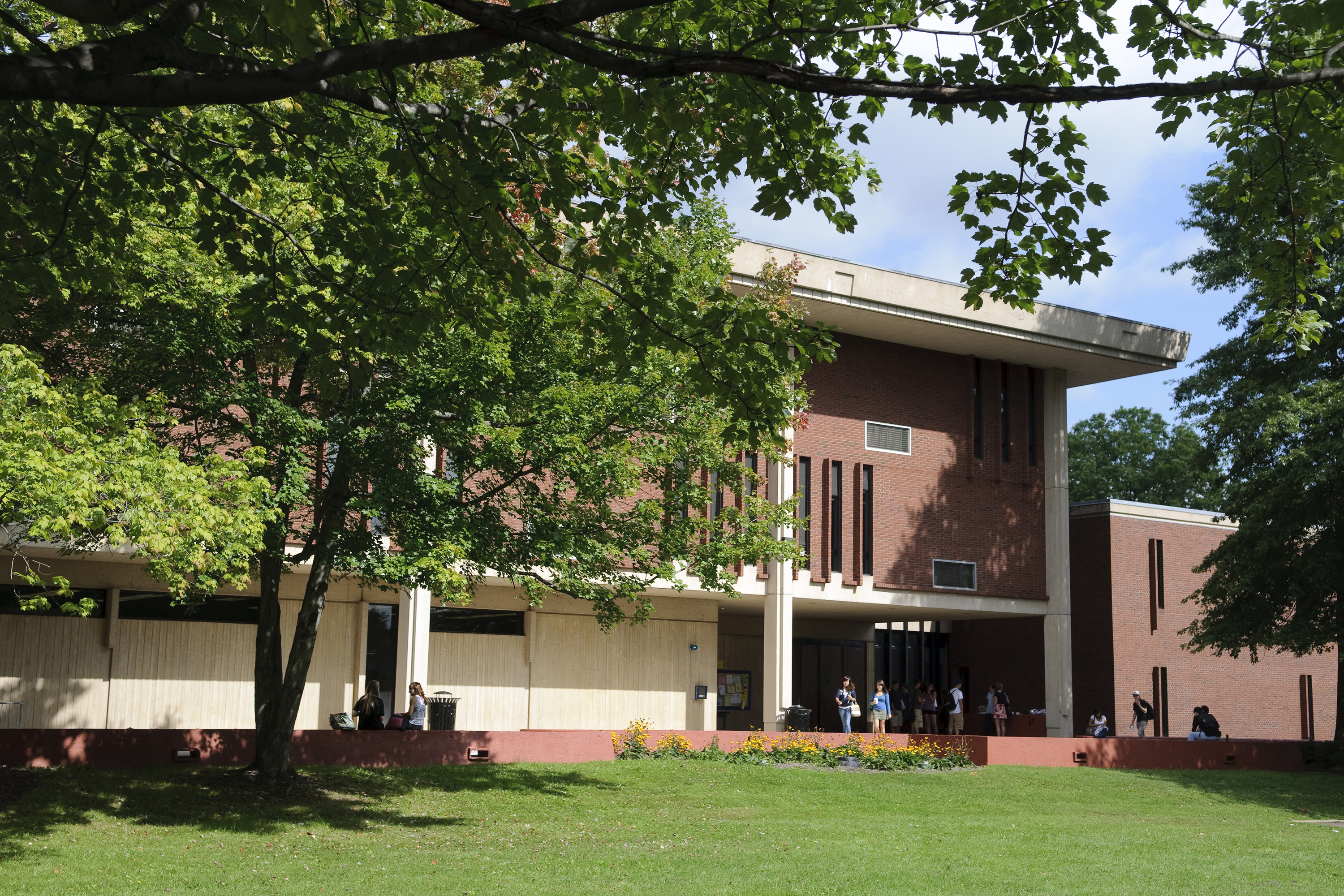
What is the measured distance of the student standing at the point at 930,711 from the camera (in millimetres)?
32969

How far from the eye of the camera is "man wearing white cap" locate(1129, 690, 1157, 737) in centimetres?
3074

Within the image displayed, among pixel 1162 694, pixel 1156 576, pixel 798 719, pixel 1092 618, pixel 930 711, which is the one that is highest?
pixel 1156 576

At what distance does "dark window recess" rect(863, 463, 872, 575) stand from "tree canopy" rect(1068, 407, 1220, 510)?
34.3m

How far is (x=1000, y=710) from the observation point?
31.4 meters

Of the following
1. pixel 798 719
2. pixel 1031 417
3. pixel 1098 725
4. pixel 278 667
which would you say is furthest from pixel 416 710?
pixel 1031 417

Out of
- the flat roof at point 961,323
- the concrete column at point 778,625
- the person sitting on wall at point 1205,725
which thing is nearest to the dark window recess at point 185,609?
the concrete column at point 778,625

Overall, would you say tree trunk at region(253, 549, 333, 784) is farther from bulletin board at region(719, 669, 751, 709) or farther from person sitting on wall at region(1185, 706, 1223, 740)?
person sitting on wall at region(1185, 706, 1223, 740)

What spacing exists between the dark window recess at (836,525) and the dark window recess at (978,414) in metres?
4.58

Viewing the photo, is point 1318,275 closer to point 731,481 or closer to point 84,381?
point 731,481

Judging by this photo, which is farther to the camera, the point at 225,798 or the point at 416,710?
the point at 416,710

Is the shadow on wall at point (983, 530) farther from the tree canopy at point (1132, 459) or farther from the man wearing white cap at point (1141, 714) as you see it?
the tree canopy at point (1132, 459)

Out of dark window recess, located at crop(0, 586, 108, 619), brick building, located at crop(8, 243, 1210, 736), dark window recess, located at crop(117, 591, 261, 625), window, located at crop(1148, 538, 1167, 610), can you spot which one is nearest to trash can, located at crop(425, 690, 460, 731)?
brick building, located at crop(8, 243, 1210, 736)

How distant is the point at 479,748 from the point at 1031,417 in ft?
65.2

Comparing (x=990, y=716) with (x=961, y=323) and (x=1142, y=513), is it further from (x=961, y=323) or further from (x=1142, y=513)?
(x=961, y=323)
